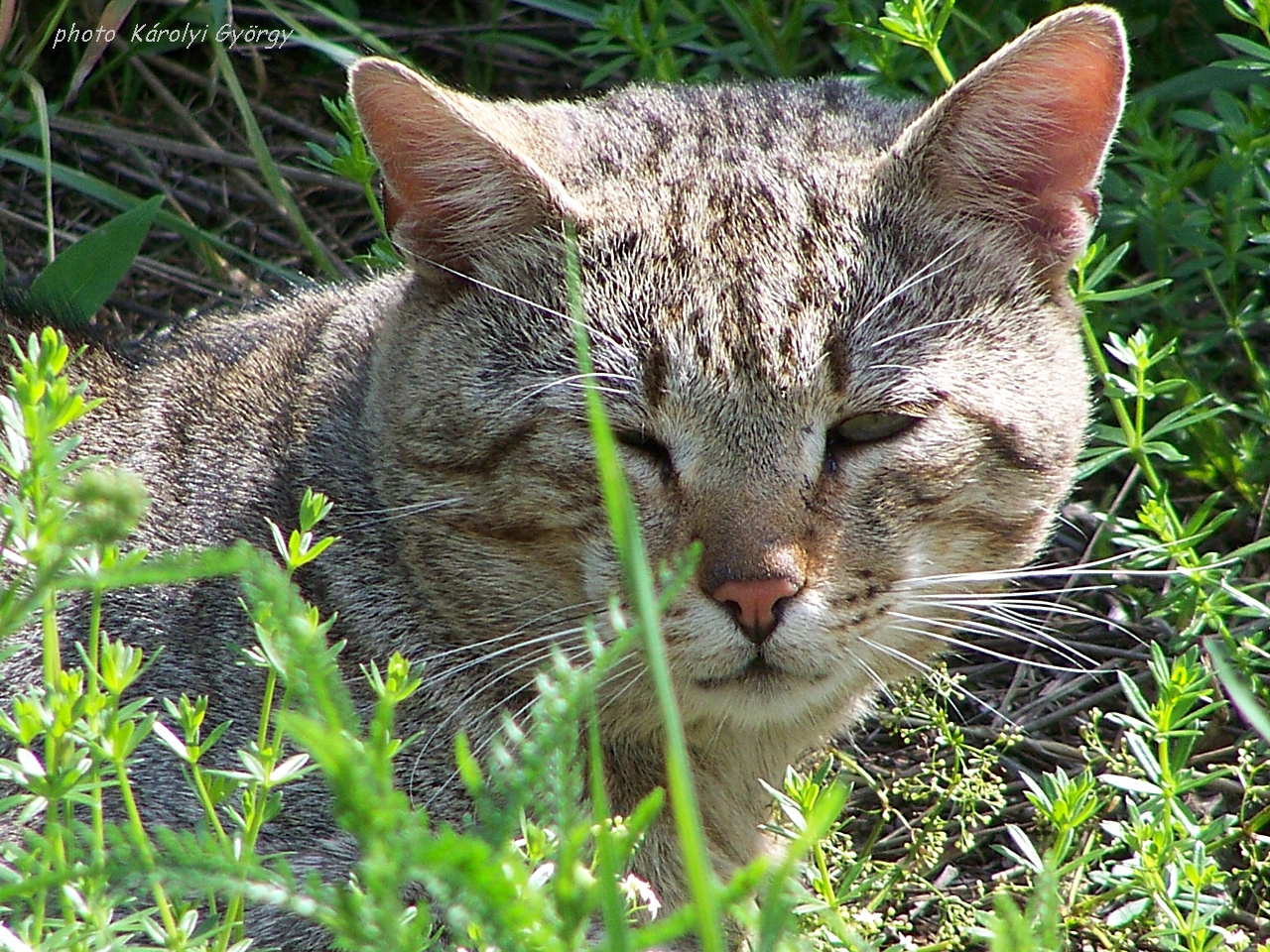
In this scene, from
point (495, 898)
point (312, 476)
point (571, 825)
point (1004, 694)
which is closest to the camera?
point (495, 898)

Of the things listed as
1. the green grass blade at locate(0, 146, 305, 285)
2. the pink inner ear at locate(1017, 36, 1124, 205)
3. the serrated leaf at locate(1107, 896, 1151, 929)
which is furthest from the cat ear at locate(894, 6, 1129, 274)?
the green grass blade at locate(0, 146, 305, 285)

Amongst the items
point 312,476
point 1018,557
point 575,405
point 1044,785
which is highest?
point 575,405

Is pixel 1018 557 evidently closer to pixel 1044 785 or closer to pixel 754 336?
pixel 1044 785

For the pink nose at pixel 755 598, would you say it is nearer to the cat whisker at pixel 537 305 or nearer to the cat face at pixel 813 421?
the cat face at pixel 813 421

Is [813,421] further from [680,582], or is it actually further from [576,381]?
[680,582]

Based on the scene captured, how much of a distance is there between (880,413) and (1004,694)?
1302 millimetres

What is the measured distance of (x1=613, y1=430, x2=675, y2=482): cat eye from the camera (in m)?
2.35

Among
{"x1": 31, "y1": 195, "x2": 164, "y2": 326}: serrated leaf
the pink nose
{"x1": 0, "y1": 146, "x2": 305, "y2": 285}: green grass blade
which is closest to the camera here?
the pink nose

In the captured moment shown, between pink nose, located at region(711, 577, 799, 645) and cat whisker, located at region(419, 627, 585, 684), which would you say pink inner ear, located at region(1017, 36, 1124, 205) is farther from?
cat whisker, located at region(419, 627, 585, 684)

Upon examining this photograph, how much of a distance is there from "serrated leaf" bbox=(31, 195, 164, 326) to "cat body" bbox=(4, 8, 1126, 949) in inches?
32.3

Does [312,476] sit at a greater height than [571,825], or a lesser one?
lesser

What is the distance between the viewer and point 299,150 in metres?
4.50

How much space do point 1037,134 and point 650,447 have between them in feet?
2.87

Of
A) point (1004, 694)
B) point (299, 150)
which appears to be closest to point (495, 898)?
point (1004, 694)
